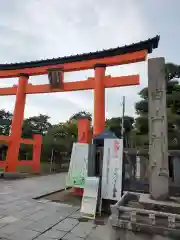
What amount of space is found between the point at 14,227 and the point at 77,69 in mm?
7858

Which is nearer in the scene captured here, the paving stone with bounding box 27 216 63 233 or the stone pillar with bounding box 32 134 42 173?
the paving stone with bounding box 27 216 63 233

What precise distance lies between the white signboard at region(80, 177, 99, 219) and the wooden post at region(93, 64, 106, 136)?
A: 3983mm

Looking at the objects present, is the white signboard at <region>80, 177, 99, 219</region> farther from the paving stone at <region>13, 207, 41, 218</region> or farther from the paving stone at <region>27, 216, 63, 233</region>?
the paving stone at <region>13, 207, 41, 218</region>

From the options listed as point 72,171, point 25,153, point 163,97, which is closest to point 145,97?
point 72,171

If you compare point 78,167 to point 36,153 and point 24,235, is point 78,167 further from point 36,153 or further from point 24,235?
point 36,153

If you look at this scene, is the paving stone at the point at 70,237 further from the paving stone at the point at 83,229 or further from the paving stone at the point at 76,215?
the paving stone at the point at 76,215

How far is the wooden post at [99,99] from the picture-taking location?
903 centimetres

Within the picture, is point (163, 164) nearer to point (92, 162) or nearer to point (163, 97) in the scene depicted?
point (163, 97)

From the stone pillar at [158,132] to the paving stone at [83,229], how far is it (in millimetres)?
1321

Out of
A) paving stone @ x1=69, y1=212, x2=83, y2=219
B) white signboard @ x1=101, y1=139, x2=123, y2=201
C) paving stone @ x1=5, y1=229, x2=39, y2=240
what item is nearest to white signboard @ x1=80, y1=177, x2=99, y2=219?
paving stone @ x1=69, y1=212, x2=83, y2=219

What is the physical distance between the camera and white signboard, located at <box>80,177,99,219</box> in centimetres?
467

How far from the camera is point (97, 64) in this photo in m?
9.67

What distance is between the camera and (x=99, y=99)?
932cm

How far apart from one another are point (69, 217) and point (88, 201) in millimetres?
561
